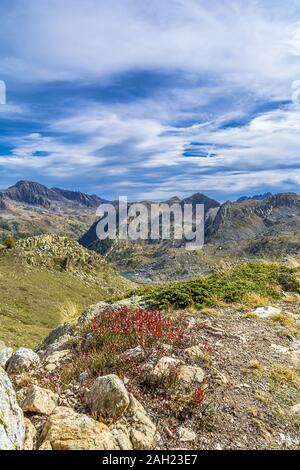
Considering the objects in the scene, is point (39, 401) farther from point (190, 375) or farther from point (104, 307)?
point (104, 307)

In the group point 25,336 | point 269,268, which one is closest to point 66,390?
point 269,268

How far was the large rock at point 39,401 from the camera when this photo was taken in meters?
7.70

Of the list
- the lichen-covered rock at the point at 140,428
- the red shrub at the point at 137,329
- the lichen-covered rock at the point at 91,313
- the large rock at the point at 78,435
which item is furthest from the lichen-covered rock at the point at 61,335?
the large rock at the point at 78,435

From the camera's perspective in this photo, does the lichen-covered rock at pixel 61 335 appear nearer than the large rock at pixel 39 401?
No

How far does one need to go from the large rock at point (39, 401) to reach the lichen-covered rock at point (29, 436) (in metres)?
0.56

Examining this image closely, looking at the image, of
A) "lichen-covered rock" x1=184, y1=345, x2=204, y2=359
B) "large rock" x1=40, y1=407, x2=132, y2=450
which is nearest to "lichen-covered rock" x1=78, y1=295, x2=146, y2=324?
"lichen-covered rock" x1=184, y1=345, x2=204, y2=359

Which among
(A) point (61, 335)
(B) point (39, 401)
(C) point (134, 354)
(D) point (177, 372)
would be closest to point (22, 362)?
(B) point (39, 401)

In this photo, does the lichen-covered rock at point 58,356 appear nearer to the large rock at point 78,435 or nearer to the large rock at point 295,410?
the large rock at point 78,435

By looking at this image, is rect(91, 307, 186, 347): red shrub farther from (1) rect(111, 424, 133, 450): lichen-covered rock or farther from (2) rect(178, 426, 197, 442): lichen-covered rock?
(1) rect(111, 424, 133, 450): lichen-covered rock

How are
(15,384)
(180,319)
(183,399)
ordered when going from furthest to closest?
1. (180,319)
2. (15,384)
3. (183,399)

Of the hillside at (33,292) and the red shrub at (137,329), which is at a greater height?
the red shrub at (137,329)
